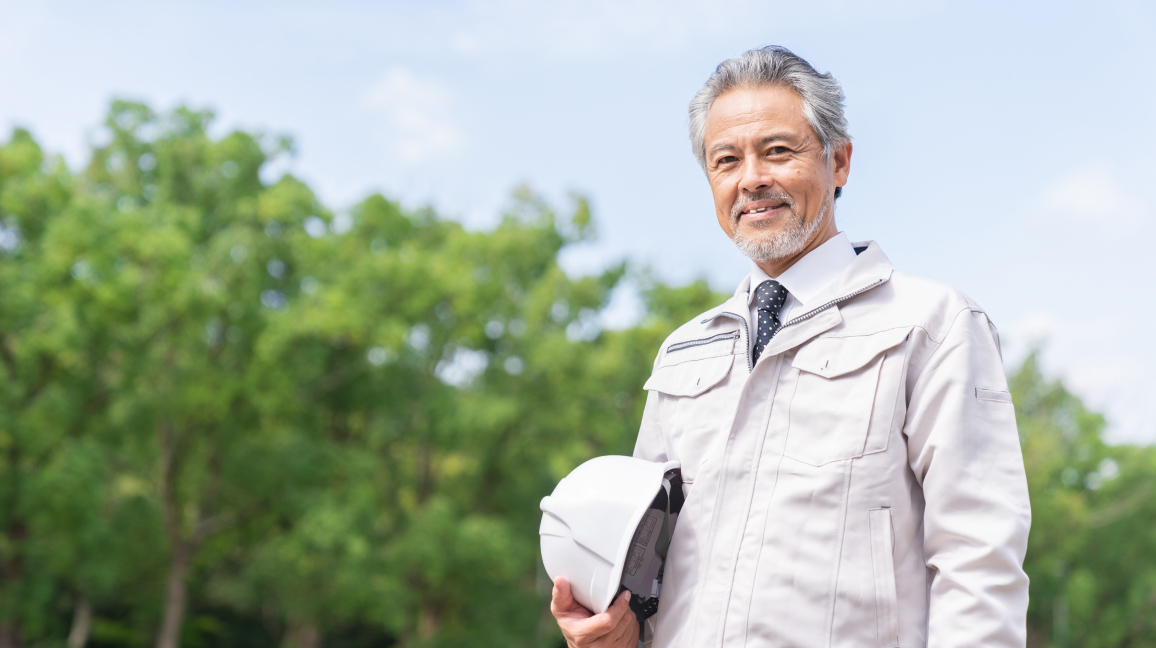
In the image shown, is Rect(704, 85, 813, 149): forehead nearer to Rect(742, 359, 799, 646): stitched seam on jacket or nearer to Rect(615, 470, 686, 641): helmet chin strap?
Rect(742, 359, 799, 646): stitched seam on jacket

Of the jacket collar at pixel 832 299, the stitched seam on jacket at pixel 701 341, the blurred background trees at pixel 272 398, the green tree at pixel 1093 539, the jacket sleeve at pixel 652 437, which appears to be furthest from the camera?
the green tree at pixel 1093 539

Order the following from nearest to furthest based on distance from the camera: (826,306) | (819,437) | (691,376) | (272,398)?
(819,437) → (826,306) → (691,376) → (272,398)

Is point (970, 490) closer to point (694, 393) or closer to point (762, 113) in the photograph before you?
point (694, 393)

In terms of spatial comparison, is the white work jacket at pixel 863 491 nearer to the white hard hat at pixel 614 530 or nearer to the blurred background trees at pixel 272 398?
the white hard hat at pixel 614 530

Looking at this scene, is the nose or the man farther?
the nose

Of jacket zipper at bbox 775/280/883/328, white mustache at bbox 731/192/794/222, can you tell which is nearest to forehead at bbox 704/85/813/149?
white mustache at bbox 731/192/794/222

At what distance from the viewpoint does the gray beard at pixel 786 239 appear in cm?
212

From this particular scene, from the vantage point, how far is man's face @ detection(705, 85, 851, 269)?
209 centimetres

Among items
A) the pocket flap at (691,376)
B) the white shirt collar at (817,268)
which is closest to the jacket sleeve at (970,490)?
the white shirt collar at (817,268)

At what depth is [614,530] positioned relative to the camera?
2.03 m

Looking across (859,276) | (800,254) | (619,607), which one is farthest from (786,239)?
(619,607)

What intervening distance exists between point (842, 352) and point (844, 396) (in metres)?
0.09

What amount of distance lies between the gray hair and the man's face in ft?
0.05

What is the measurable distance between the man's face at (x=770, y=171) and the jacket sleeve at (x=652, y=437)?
0.47 metres
